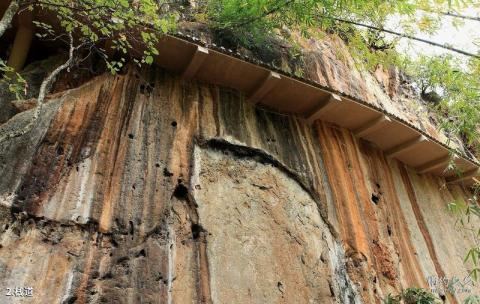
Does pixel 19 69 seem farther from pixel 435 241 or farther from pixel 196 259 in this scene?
pixel 435 241

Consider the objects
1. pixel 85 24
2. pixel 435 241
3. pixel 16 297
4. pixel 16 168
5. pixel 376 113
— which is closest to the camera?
pixel 16 297

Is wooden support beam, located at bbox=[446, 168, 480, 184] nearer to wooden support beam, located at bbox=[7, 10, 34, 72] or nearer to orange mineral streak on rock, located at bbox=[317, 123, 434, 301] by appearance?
orange mineral streak on rock, located at bbox=[317, 123, 434, 301]

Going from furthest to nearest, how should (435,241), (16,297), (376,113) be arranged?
(435,241)
(376,113)
(16,297)

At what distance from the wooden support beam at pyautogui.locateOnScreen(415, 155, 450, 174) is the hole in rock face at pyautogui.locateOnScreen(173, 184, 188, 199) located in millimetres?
5819

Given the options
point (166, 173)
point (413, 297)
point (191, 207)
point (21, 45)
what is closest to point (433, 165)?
point (413, 297)

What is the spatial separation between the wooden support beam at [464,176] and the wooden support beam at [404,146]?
182 centimetres

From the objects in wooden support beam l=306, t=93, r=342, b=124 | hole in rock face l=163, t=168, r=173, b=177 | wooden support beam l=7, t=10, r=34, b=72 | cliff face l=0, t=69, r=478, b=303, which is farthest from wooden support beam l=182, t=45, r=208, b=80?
wooden support beam l=7, t=10, r=34, b=72

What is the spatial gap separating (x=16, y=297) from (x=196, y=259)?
78.1 inches

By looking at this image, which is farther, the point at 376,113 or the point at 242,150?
the point at 376,113

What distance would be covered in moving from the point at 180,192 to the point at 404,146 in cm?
500

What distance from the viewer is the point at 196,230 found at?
18.6ft

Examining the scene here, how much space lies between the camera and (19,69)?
22.1 ft

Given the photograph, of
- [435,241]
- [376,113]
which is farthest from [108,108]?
[435,241]

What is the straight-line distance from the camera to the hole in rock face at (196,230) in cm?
563
